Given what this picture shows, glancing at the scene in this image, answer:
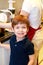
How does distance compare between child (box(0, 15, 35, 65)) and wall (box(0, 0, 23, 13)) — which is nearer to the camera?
child (box(0, 15, 35, 65))

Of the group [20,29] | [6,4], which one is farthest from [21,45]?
[6,4]

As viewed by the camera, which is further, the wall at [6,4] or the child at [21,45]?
the wall at [6,4]

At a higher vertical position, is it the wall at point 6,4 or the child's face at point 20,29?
the child's face at point 20,29

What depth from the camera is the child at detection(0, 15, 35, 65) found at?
55.0 inches

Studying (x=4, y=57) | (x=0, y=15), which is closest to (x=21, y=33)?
(x=4, y=57)

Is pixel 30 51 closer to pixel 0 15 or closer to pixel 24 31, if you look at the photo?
pixel 24 31

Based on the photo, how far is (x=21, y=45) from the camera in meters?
1.42

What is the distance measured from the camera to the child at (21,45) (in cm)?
140

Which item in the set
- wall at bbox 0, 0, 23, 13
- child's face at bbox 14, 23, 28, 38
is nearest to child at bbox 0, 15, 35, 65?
child's face at bbox 14, 23, 28, 38

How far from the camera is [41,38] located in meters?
1.65

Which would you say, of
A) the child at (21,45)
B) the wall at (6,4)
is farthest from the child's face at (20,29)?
the wall at (6,4)

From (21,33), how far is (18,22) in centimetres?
10

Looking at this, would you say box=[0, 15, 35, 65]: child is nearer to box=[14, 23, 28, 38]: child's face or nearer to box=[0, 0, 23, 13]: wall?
box=[14, 23, 28, 38]: child's face

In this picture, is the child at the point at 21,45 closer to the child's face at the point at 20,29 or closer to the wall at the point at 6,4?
the child's face at the point at 20,29
